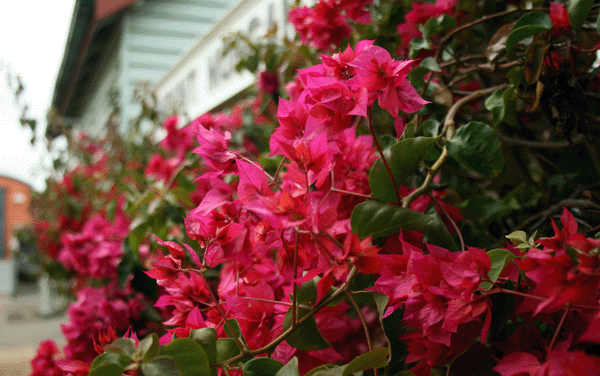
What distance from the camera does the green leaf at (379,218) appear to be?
12.6 inches

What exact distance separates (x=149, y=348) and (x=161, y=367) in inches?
0.5

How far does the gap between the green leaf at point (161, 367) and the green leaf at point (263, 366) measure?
0.22 ft

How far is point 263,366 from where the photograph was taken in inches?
11.9

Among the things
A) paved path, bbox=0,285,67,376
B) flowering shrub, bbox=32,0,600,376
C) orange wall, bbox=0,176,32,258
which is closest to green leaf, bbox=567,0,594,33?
flowering shrub, bbox=32,0,600,376

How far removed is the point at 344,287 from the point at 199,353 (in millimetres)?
106

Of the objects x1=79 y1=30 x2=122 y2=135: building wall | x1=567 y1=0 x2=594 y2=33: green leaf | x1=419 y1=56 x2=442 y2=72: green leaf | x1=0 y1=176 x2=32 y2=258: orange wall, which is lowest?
x1=0 y1=176 x2=32 y2=258: orange wall

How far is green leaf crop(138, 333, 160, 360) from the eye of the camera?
0.25m

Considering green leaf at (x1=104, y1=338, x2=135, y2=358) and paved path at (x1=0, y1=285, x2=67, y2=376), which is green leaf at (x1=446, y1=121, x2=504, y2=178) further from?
paved path at (x1=0, y1=285, x2=67, y2=376)

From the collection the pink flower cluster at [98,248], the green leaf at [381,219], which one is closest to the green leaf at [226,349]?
the green leaf at [381,219]

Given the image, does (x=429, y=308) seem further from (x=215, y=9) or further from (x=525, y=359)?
(x=215, y=9)

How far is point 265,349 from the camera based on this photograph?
0.30 meters

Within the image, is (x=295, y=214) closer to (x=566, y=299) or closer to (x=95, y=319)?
(x=566, y=299)

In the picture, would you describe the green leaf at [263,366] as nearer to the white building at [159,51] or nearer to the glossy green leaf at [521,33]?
the glossy green leaf at [521,33]

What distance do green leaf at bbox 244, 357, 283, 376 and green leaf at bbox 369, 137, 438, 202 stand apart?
0.15 m
